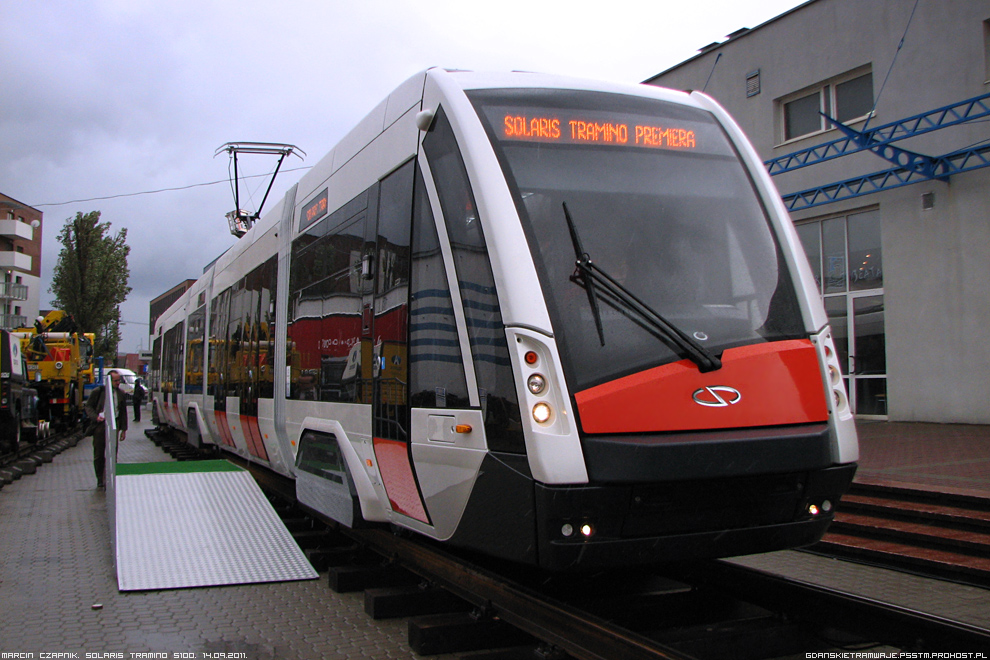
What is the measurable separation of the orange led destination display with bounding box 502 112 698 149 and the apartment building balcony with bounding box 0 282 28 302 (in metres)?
62.8

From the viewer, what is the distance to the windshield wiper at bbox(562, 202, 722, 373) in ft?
12.9

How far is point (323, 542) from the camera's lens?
23.5 ft

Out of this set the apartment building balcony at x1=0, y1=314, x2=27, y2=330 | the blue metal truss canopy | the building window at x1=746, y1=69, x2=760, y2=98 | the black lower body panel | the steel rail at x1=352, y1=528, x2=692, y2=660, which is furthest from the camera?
the apartment building balcony at x1=0, y1=314, x2=27, y2=330

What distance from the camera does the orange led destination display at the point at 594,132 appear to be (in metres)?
4.43

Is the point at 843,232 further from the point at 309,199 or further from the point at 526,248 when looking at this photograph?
the point at 526,248

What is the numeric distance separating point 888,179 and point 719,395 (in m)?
12.2

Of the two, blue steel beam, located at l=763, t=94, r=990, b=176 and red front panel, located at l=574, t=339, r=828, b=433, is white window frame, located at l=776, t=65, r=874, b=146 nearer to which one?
blue steel beam, located at l=763, t=94, r=990, b=176

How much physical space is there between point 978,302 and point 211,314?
11581 mm

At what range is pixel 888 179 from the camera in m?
14.4

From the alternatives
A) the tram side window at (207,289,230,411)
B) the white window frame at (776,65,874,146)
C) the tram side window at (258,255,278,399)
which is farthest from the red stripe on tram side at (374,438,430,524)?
the white window frame at (776,65,874,146)

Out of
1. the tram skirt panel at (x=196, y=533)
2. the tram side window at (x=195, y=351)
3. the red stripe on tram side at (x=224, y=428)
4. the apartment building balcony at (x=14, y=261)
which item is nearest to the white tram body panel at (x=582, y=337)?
the tram skirt panel at (x=196, y=533)

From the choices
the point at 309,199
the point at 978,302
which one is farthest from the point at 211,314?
the point at 978,302

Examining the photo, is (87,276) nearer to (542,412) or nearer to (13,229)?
(13,229)

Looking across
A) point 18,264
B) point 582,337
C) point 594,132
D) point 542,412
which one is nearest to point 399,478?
point 542,412
